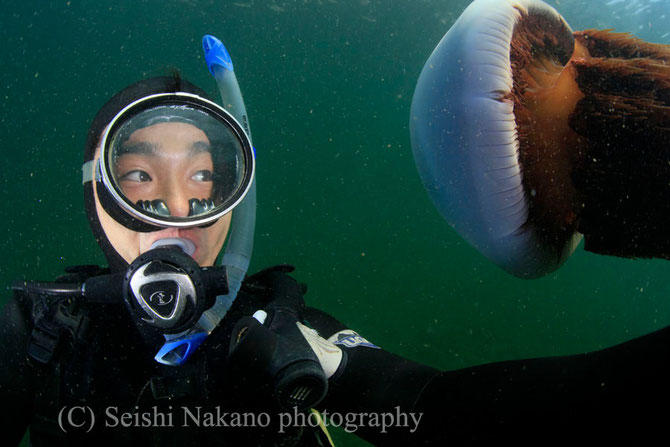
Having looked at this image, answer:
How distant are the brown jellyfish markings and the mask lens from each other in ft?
4.12

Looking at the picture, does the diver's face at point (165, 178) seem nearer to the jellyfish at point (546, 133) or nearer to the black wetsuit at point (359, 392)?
the black wetsuit at point (359, 392)

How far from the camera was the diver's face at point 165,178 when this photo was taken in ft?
5.71

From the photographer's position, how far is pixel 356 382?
1.68 metres

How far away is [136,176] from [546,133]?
1.80 meters

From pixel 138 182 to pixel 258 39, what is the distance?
23655 mm

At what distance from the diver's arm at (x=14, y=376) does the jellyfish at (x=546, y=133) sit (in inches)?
89.5

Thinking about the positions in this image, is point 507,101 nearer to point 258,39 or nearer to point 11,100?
point 258,39

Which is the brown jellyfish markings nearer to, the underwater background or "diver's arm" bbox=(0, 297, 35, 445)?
"diver's arm" bbox=(0, 297, 35, 445)

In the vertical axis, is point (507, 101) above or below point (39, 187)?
above

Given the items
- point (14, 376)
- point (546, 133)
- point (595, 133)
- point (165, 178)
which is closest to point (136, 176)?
point (165, 178)

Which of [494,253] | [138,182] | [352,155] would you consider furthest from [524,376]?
[352,155]

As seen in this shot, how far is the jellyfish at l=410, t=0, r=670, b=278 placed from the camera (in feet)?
3.67

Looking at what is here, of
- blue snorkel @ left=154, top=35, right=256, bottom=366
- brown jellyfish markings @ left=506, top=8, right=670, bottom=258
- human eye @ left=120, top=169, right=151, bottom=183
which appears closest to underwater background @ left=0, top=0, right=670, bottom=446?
blue snorkel @ left=154, top=35, right=256, bottom=366

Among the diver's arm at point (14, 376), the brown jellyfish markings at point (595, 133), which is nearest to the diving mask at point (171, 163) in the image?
the diver's arm at point (14, 376)
